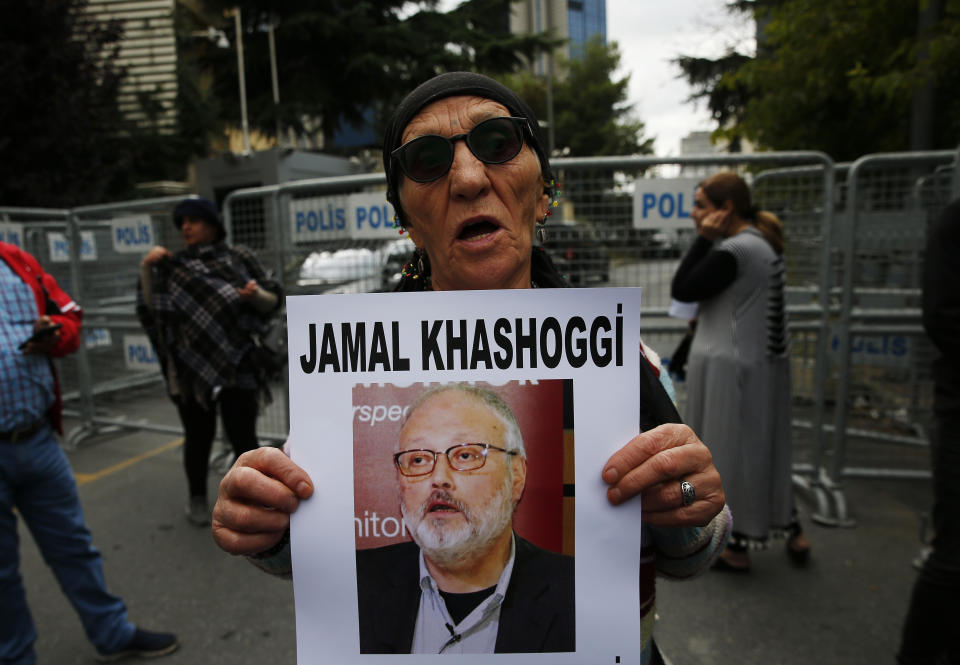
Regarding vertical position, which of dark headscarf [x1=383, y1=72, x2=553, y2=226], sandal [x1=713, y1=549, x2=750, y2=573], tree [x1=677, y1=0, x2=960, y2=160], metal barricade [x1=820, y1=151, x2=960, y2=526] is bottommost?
sandal [x1=713, y1=549, x2=750, y2=573]

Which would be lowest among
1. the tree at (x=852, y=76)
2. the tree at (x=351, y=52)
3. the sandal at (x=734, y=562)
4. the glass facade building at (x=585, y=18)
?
the sandal at (x=734, y=562)

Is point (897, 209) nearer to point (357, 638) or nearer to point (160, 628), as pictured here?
point (357, 638)

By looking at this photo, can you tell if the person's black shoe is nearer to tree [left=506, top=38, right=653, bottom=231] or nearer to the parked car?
the parked car

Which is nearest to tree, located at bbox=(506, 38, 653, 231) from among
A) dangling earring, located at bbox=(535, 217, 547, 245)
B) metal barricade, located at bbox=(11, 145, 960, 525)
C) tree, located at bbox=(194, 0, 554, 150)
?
tree, located at bbox=(194, 0, 554, 150)

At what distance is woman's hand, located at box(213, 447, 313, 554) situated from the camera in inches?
36.0

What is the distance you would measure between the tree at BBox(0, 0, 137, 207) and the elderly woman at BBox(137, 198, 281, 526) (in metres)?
6.01

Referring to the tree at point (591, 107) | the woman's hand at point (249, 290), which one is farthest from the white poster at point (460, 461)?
the tree at point (591, 107)

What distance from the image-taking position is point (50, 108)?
8.55 m

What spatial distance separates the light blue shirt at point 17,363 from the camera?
243cm

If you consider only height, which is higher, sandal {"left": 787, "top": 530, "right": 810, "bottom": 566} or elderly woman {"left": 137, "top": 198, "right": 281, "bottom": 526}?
elderly woman {"left": 137, "top": 198, "right": 281, "bottom": 526}

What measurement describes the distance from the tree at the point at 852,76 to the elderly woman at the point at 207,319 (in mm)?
5288

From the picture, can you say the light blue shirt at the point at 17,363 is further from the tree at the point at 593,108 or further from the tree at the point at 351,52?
the tree at the point at 593,108

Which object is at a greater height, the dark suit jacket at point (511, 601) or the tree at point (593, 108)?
the tree at point (593, 108)

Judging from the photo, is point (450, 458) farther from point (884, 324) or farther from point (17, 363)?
point (884, 324)
